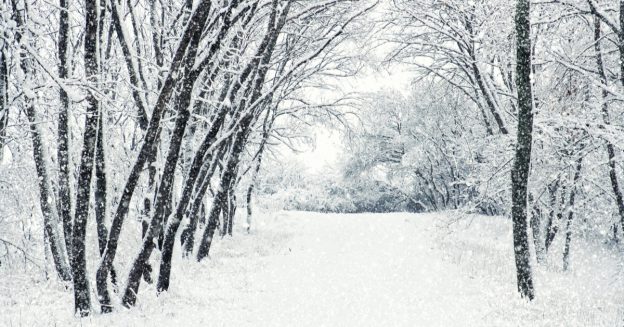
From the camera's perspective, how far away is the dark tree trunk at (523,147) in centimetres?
744

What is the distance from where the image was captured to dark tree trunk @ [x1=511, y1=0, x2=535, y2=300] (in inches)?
293

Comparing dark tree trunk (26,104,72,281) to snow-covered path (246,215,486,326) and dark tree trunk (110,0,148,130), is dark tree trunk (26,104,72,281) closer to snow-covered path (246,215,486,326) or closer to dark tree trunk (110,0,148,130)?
dark tree trunk (110,0,148,130)

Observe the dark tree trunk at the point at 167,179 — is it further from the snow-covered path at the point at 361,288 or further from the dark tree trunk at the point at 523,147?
the dark tree trunk at the point at 523,147

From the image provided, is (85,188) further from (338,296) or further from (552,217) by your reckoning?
(552,217)

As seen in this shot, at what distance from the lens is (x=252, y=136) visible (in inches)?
727

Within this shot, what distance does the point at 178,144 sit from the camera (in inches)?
267

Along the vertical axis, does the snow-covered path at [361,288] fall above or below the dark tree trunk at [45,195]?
below

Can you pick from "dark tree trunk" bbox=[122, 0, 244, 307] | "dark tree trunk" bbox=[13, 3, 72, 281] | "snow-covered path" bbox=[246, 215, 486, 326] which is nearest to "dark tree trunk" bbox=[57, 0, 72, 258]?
"dark tree trunk" bbox=[122, 0, 244, 307]

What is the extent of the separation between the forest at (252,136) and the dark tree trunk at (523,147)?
3cm

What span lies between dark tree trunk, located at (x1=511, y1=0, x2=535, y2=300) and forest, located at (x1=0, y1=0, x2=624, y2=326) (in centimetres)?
3

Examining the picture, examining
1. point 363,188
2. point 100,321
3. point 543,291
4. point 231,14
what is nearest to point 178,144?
point 231,14

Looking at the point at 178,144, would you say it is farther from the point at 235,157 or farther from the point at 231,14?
the point at 235,157

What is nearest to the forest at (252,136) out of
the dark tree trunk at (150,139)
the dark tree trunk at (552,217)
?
the dark tree trunk at (150,139)

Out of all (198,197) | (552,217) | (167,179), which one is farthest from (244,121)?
(552,217)
